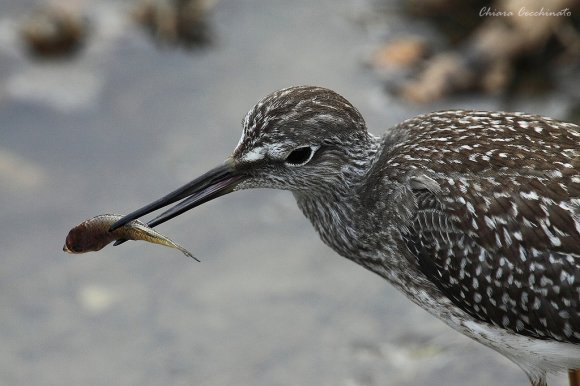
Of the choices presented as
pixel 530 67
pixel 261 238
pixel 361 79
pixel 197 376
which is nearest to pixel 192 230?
pixel 261 238

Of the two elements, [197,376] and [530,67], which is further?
[530,67]

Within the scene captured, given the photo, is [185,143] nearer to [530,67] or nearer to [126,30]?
[126,30]

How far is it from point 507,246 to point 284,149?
5.79 feet

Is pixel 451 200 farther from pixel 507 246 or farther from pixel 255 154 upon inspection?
pixel 255 154

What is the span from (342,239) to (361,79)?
15.7 ft

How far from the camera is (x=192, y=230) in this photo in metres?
11.6

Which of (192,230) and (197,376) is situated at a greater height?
(192,230)

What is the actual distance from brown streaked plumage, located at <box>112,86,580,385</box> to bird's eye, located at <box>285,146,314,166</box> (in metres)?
0.01

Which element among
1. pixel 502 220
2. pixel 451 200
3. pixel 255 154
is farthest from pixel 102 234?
pixel 502 220

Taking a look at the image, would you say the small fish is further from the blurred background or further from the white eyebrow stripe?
the blurred background

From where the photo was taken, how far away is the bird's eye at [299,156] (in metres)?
8.15

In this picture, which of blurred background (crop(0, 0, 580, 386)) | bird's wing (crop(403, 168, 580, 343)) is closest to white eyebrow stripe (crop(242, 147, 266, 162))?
bird's wing (crop(403, 168, 580, 343))

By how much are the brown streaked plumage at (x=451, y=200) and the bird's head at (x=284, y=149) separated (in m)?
0.01

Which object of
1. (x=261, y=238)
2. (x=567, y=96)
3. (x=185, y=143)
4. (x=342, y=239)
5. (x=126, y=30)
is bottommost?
(x=342, y=239)
